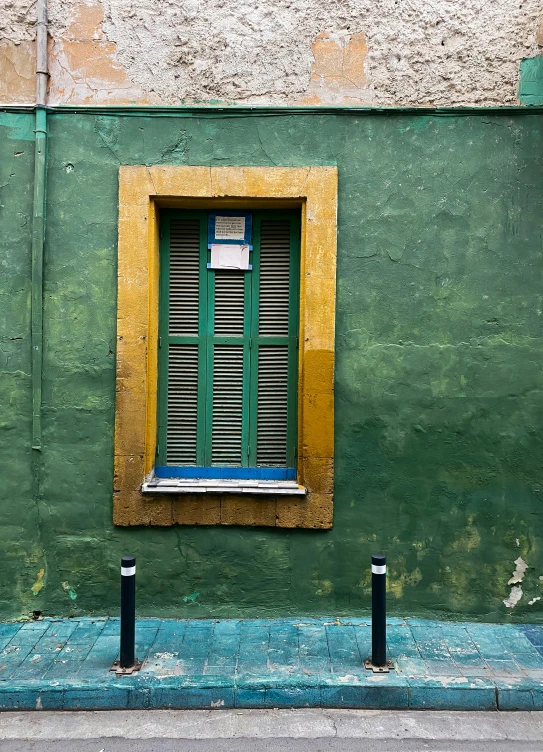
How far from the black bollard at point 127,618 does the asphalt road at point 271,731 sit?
0.30 meters

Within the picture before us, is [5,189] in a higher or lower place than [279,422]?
higher

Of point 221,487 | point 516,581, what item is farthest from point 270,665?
point 516,581

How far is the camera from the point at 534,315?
4.96 meters

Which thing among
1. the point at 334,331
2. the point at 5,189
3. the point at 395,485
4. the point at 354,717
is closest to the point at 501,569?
the point at 395,485

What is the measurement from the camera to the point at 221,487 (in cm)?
499

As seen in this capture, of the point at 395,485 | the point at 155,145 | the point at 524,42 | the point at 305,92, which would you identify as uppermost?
the point at 524,42

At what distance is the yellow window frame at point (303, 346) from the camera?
494 centimetres

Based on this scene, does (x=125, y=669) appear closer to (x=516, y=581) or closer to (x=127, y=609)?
(x=127, y=609)

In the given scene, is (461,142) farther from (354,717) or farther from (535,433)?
(354,717)

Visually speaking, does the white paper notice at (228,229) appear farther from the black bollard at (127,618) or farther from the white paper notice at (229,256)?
the black bollard at (127,618)

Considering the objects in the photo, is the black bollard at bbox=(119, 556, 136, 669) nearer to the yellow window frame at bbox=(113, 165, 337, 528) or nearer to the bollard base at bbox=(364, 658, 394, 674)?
the yellow window frame at bbox=(113, 165, 337, 528)

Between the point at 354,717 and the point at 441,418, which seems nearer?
the point at 354,717

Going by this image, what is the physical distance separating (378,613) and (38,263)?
3.69 metres

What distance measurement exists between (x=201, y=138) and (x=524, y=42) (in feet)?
8.93
